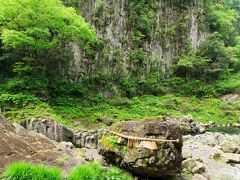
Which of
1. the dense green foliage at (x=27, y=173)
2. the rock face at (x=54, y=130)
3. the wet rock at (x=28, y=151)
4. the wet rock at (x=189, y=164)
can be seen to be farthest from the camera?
the rock face at (x=54, y=130)

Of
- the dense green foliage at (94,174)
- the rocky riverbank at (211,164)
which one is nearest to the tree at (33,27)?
the rocky riverbank at (211,164)

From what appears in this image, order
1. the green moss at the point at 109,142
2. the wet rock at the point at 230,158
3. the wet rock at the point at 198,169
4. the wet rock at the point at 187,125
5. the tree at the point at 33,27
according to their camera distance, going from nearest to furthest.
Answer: the green moss at the point at 109,142
the wet rock at the point at 198,169
the wet rock at the point at 230,158
the tree at the point at 33,27
the wet rock at the point at 187,125

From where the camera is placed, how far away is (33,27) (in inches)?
619

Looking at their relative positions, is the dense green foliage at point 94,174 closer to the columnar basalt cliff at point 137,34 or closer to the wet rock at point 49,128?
the wet rock at point 49,128

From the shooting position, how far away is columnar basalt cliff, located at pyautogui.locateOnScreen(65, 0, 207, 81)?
25469mm

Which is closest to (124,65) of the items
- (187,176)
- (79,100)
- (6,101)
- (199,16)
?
(79,100)

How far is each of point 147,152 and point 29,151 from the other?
2.63 meters

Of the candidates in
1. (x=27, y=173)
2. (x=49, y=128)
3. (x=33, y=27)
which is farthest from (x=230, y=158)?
(x=33, y=27)

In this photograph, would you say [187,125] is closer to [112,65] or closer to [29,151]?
[112,65]

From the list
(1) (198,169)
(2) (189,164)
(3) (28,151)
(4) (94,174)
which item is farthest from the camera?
(2) (189,164)

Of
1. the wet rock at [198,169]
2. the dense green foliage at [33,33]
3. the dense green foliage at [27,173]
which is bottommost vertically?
the wet rock at [198,169]

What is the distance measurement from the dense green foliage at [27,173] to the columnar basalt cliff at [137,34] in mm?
18862

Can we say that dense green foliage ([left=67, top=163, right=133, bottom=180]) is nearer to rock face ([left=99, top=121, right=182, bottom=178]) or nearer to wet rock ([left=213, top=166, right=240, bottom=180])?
rock face ([left=99, top=121, right=182, bottom=178])

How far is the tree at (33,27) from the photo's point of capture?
15.3 m
